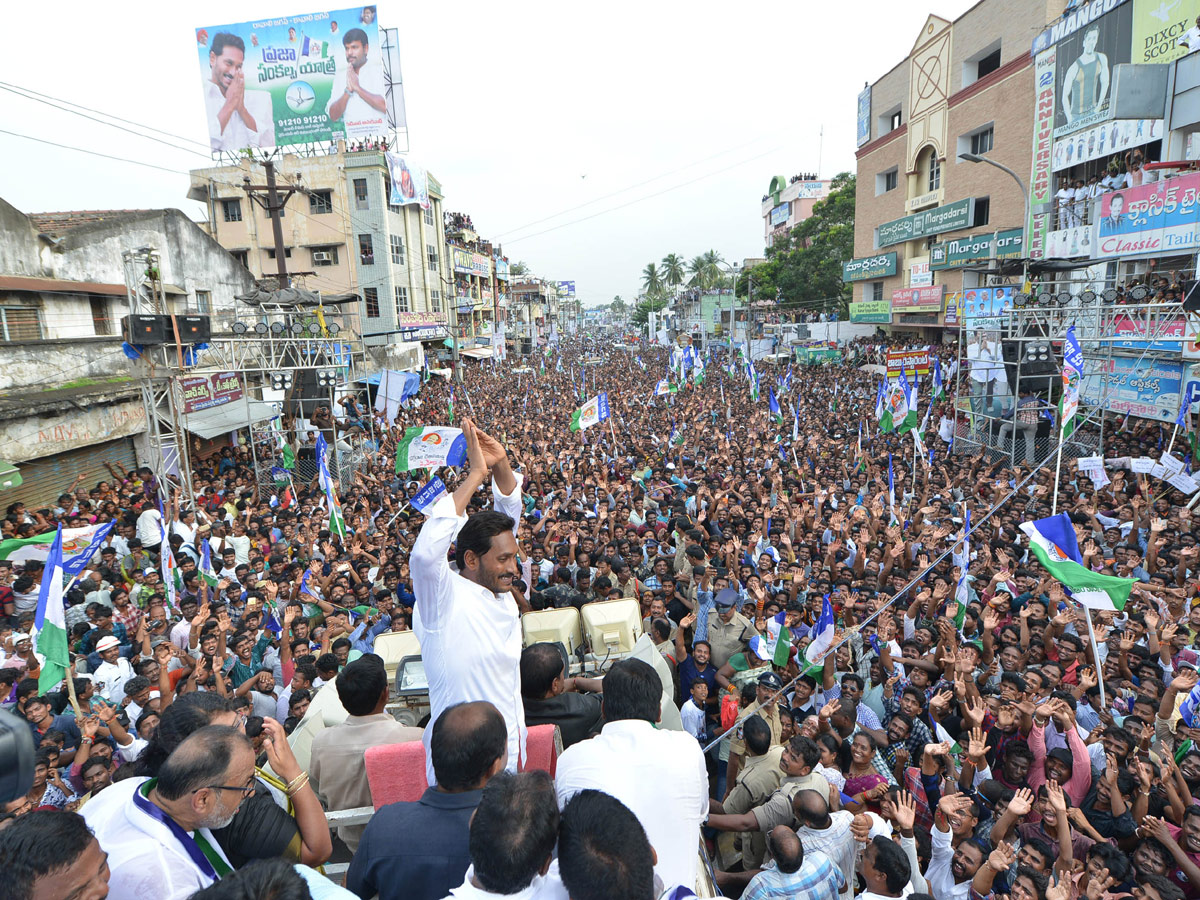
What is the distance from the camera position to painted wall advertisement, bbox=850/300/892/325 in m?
33.3

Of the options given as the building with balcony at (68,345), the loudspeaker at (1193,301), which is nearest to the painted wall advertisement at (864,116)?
the loudspeaker at (1193,301)

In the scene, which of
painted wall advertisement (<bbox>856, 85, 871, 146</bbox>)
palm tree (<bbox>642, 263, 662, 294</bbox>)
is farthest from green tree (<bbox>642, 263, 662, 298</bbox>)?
painted wall advertisement (<bbox>856, 85, 871, 146</bbox>)

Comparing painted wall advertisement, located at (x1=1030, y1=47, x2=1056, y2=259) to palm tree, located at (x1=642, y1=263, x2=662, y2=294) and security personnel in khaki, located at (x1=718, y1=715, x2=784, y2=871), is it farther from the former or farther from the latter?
palm tree, located at (x1=642, y1=263, x2=662, y2=294)

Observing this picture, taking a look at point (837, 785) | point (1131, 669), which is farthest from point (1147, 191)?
point (837, 785)

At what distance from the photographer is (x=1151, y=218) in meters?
13.3

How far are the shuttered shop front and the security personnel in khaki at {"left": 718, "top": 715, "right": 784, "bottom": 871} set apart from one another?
12.8 meters

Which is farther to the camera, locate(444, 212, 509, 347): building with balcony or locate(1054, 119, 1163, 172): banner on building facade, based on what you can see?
locate(444, 212, 509, 347): building with balcony

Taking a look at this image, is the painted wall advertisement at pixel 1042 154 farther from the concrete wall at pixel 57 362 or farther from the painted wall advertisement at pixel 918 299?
the concrete wall at pixel 57 362

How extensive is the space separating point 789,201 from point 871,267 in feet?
153

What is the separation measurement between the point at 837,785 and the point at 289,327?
1646 centimetres

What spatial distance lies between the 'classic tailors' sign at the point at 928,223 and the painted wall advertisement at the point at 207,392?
1043 inches

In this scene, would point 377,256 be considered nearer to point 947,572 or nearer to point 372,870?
point 947,572

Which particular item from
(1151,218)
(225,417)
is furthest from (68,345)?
(1151,218)

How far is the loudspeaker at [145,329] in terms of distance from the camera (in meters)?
10.1
